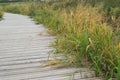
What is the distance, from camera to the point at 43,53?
17.3 feet

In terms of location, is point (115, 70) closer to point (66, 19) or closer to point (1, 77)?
point (1, 77)

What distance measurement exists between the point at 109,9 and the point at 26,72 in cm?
798

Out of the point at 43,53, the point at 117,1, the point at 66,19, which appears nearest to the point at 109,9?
the point at 117,1

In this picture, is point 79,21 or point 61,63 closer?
point 61,63

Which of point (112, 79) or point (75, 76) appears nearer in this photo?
point (112, 79)

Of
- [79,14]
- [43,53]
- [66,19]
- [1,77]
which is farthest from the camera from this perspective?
[66,19]

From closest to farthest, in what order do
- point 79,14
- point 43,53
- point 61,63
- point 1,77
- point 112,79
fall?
point 112,79 → point 1,77 → point 61,63 → point 43,53 → point 79,14

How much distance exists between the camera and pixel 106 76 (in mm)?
3717

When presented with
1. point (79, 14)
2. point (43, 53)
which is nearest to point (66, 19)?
point (79, 14)

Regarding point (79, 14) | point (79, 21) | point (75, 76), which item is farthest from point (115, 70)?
point (79, 14)

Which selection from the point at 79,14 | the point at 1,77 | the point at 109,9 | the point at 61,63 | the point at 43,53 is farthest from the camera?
the point at 109,9

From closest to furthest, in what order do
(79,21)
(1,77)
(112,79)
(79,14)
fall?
1. (112,79)
2. (1,77)
3. (79,21)
4. (79,14)

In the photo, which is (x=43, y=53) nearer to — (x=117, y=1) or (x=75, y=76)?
(x=75, y=76)

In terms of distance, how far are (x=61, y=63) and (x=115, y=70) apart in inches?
37.2
